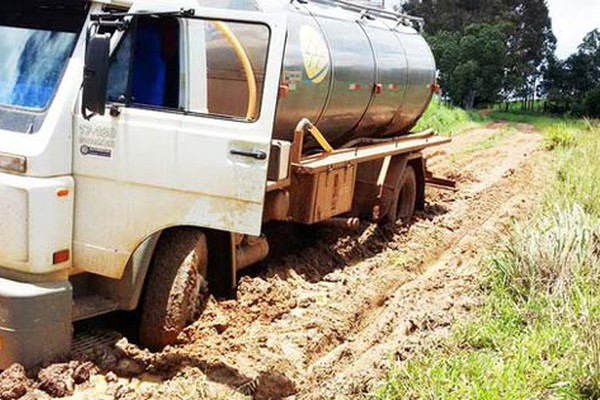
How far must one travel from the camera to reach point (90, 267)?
454 cm

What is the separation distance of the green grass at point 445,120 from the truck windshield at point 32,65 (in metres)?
17.1

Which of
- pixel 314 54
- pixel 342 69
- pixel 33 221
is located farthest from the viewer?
pixel 342 69

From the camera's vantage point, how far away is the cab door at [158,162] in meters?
4.32

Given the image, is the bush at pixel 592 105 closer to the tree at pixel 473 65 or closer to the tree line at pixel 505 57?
the tree line at pixel 505 57

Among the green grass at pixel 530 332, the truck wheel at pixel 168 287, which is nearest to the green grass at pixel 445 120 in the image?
the green grass at pixel 530 332

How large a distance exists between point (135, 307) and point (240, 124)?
1.43 meters

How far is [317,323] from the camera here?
588cm

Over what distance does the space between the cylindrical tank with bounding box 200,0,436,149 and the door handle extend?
5.54 ft

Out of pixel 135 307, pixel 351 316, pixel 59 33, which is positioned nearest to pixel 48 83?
pixel 59 33

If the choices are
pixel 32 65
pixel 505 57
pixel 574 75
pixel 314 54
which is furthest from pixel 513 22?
pixel 32 65

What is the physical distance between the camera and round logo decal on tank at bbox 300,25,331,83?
6797mm

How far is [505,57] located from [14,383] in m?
43.2

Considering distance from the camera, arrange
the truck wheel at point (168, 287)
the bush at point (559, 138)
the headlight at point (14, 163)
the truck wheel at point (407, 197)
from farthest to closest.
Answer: the bush at point (559, 138)
the truck wheel at point (407, 197)
the truck wheel at point (168, 287)
the headlight at point (14, 163)

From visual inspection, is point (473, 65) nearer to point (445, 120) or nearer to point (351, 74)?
point (445, 120)
